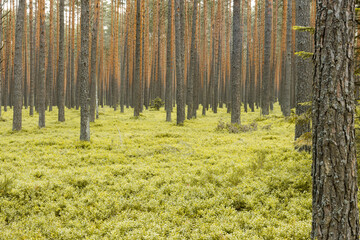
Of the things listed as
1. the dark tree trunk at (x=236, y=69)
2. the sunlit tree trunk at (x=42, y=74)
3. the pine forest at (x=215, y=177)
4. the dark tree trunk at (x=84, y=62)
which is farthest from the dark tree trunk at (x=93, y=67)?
the dark tree trunk at (x=236, y=69)

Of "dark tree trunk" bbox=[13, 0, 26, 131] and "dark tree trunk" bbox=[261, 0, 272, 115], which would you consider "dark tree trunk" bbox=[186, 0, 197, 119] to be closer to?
"dark tree trunk" bbox=[261, 0, 272, 115]

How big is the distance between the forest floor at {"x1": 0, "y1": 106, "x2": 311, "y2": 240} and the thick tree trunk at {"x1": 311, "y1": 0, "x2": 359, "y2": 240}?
3.82 feet

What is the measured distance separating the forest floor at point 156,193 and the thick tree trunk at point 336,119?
3.82ft

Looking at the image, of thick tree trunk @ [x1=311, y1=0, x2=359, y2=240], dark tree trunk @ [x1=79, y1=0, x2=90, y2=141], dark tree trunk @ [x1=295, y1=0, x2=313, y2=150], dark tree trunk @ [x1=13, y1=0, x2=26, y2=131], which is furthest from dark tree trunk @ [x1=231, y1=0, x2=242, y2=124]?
dark tree trunk @ [x1=13, y1=0, x2=26, y2=131]

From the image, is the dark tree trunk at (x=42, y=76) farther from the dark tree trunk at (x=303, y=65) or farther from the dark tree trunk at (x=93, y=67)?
the dark tree trunk at (x=303, y=65)

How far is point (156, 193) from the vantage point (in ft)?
17.5

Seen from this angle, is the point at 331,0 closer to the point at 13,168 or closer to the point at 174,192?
the point at 174,192

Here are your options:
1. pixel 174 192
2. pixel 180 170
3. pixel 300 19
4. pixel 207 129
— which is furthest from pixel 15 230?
pixel 207 129

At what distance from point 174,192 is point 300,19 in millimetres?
5684

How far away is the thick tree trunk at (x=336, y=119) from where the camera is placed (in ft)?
9.04

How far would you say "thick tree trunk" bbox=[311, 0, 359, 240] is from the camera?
9.04 feet

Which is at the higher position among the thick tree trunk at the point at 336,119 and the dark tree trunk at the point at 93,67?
the dark tree trunk at the point at 93,67

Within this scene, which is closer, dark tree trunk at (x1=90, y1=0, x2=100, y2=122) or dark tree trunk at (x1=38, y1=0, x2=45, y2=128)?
dark tree trunk at (x1=38, y1=0, x2=45, y2=128)

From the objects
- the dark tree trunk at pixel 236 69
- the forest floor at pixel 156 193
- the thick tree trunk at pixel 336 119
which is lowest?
the forest floor at pixel 156 193
